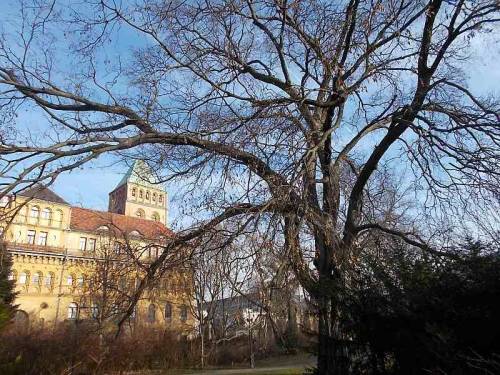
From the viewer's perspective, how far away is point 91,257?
2867 centimetres

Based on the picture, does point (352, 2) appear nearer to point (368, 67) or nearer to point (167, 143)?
point (368, 67)

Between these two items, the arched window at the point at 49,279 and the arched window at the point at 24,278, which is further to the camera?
the arched window at the point at 49,279

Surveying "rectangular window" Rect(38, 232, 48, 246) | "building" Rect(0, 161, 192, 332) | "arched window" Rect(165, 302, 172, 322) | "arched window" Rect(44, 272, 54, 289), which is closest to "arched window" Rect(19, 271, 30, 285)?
"building" Rect(0, 161, 192, 332)

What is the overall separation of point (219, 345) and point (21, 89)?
27.1m

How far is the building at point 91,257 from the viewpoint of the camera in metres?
11.8

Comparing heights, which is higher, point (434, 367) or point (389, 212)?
point (389, 212)

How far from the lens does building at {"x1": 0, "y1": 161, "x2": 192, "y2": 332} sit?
38.7 feet

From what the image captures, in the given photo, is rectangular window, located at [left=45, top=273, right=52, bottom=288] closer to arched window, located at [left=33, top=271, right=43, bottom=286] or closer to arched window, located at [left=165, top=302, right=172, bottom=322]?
arched window, located at [left=33, top=271, right=43, bottom=286]

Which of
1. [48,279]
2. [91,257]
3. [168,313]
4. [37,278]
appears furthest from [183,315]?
[37,278]

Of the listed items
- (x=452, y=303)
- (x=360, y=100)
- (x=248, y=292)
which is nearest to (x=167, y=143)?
(x=248, y=292)

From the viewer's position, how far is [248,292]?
28.7ft

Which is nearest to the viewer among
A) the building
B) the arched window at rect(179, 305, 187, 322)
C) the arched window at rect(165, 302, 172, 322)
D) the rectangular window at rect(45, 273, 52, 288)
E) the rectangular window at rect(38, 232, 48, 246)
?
the building

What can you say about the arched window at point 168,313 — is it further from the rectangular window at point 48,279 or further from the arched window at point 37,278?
the arched window at point 37,278

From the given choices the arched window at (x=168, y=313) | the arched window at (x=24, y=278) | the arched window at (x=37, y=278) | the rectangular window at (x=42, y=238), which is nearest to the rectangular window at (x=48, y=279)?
the arched window at (x=37, y=278)
